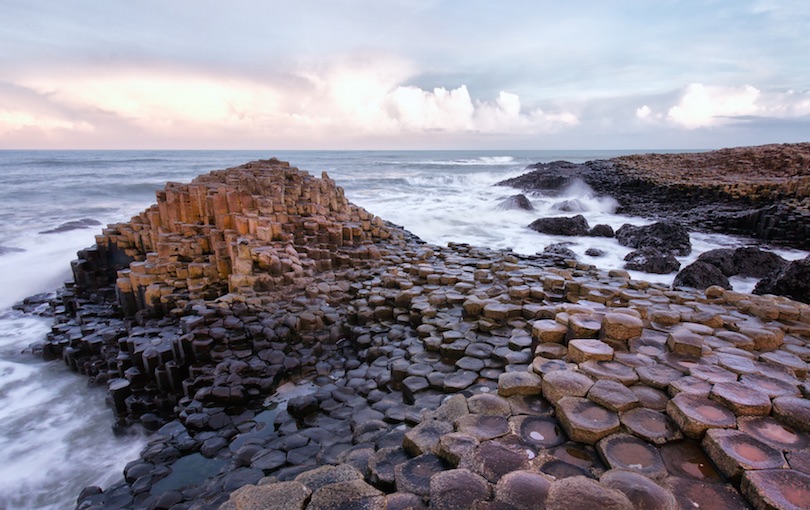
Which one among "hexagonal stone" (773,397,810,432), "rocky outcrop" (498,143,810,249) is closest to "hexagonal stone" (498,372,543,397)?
"hexagonal stone" (773,397,810,432)

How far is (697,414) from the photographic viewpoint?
92.4 inches

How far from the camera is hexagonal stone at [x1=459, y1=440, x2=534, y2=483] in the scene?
215 cm

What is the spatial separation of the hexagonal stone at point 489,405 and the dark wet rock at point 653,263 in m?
8.84

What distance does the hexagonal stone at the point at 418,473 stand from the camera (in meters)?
2.15

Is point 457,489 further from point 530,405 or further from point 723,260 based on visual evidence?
point 723,260

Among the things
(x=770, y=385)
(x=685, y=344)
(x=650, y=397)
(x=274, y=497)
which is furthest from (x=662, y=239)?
(x=274, y=497)

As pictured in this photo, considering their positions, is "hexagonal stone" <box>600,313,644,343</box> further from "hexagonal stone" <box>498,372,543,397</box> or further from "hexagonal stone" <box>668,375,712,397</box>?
"hexagonal stone" <box>498,372,543,397</box>

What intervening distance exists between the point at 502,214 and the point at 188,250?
1534cm

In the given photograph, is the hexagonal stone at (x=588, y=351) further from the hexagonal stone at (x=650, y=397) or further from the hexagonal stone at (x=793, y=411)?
Answer: the hexagonal stone at (x=793, y=411)

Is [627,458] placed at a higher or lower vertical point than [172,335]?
higher

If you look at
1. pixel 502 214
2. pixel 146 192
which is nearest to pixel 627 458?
pixel 502 214

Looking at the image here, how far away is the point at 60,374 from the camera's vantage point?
617 centimetres

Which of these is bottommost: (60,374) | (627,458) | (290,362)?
(60,374)

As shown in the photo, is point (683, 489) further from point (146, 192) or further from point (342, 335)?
point (146, 192)
